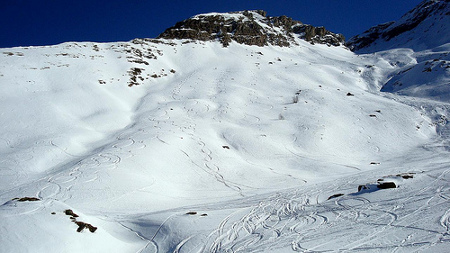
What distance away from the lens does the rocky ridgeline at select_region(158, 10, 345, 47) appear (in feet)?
187

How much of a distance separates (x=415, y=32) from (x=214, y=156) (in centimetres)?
7322

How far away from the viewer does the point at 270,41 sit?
197ft

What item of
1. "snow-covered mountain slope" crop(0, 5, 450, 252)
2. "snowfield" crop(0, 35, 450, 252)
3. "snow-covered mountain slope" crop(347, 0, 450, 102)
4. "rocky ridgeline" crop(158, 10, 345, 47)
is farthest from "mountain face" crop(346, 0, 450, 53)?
"snowfield" crop(0, 35, 450, 252)

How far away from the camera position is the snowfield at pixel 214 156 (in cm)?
658

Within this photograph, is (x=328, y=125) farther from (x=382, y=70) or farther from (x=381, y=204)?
(x=382, y=70)

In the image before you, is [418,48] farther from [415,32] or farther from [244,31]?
[244,31]

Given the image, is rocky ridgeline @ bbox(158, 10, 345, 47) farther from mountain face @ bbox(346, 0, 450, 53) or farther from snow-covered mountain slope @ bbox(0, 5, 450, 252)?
snow-covered mountain slope @ bbox(0, 5, 450, 252)

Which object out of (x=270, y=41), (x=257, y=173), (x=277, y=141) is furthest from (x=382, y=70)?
(x=257, y=173)

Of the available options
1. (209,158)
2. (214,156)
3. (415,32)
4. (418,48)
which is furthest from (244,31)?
(209,158)

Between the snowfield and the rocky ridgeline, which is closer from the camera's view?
the snowfield

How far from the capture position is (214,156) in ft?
53.5

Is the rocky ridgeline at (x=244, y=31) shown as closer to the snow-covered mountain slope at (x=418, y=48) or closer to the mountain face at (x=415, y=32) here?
the mountain face at (x=415, y=32)

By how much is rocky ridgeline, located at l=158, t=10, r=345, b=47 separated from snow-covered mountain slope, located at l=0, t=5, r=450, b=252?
18234 millimetres

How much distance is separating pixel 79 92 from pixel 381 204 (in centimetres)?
2724
